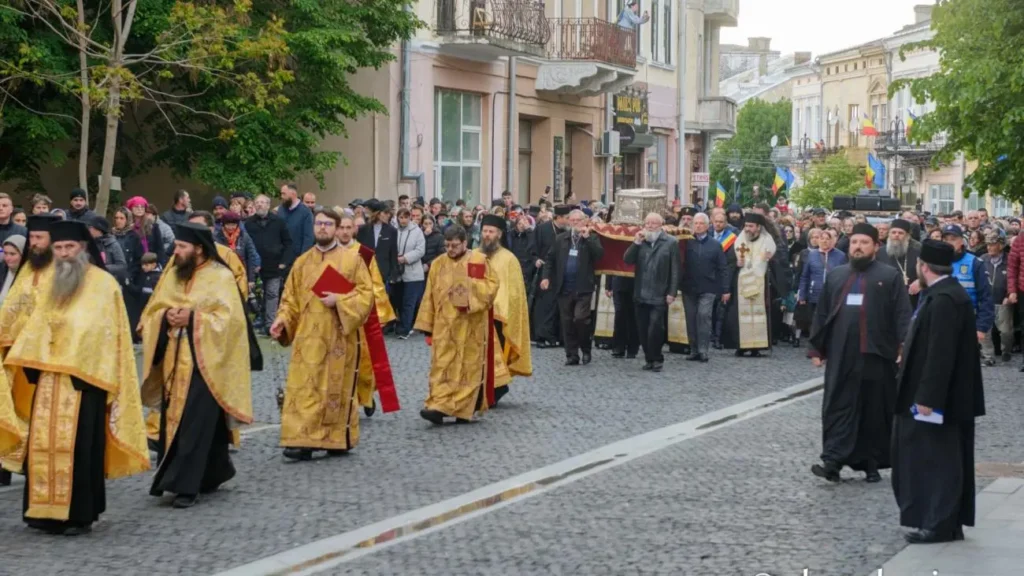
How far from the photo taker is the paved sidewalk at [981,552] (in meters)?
8.42

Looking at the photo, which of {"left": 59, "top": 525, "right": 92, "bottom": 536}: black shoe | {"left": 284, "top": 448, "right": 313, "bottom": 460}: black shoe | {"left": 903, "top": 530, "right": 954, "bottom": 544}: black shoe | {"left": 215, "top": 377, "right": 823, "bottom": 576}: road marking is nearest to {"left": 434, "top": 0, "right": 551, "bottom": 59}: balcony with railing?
{"left": 215, "top": 377, "right": 823, "bottom": 576}: road marking

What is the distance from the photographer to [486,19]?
3050cm

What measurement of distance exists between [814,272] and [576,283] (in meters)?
3.04

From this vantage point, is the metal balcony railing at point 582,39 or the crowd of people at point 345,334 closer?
the crowd of people at point 345,334

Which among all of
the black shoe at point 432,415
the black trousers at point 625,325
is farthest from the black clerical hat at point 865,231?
the black trousers at point 625,325

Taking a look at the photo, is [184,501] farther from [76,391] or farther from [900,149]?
[900,149]

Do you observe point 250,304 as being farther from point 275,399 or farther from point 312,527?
point 312,527

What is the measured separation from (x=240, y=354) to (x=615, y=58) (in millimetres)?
25916

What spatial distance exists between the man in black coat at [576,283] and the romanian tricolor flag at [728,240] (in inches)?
110

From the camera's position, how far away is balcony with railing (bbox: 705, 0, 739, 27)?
154ft

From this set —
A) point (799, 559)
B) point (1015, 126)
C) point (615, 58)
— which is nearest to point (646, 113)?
point (615, 58)

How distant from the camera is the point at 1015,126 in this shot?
21500 millimetres

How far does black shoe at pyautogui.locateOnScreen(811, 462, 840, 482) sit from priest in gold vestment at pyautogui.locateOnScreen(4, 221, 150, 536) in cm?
448

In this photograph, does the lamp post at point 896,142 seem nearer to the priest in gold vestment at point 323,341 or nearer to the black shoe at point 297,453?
the priest in gold vestment at point 323,341
